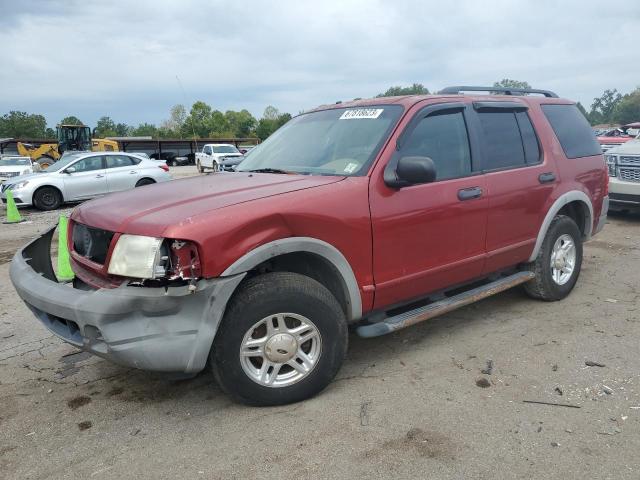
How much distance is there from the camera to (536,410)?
2.95m

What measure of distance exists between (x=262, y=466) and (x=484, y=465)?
106 cm

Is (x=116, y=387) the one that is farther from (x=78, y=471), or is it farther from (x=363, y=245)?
(x=363, y=245)

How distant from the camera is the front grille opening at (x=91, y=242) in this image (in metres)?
2.97

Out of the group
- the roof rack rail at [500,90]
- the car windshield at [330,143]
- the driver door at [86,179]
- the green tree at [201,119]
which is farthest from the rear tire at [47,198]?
the green tree at [201,119]

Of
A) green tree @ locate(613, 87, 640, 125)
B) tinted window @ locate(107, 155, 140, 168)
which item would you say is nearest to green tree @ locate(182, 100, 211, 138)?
tinted window @ locate(107, 155, 140, 168)

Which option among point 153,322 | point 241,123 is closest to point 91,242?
point 153,322

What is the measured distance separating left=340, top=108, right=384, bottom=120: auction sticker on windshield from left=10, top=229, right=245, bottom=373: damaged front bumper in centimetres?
170

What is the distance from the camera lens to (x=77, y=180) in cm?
1355

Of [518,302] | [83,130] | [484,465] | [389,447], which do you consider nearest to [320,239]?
[389,447]

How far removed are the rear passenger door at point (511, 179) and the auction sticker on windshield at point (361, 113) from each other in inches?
33.8

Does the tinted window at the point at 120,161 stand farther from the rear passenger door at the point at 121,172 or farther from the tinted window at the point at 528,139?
the tinted window at the point at 528,139

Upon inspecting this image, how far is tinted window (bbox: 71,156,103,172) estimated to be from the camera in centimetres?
1364

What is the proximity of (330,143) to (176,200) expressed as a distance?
128 cm

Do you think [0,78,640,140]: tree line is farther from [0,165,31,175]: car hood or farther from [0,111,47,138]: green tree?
[0,165,31,175]: car hood
